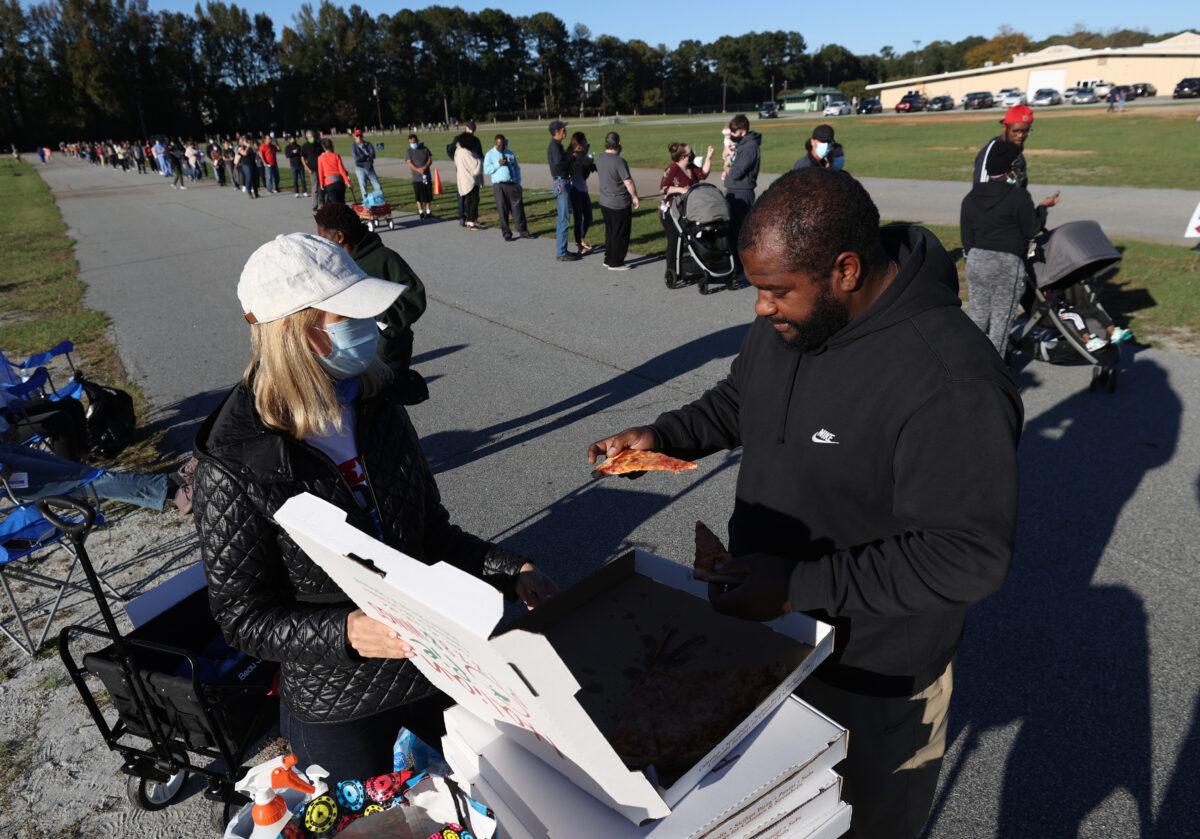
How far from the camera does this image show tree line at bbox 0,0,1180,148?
84000mm

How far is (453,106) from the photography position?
4006 inches

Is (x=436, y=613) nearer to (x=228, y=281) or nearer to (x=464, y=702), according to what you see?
(x=464, y=702)

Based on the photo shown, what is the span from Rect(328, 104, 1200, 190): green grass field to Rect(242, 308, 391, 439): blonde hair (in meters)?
19.4

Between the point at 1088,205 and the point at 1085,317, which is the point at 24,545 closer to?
the point at 1085,317

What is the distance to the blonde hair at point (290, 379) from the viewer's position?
6.54ft

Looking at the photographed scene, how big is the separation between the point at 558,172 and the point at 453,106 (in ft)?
327

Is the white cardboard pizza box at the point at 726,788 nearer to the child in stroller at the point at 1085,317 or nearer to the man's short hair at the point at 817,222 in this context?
the man's short hair at the point at 817,222

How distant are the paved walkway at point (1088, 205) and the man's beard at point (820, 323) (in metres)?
12.2

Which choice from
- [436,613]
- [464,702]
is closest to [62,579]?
[464,702]

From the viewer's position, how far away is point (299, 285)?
1986 mm

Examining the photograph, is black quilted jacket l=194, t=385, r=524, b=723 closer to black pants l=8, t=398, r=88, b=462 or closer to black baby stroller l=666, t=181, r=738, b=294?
black pants l=8, t=398, r=88, b=462

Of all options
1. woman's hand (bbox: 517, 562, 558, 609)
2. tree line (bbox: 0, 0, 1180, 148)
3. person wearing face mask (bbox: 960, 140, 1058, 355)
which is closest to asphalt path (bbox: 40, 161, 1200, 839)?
person wearing face mask (bbox: 960, 140, 1058, 355)

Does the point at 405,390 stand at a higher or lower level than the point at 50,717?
higher

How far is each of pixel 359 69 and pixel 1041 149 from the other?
320 ft
